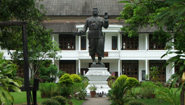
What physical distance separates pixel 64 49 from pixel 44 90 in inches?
779

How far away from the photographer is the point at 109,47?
33562 millimetres

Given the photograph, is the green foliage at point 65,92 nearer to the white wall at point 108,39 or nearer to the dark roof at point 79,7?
the white wall at point 108,39

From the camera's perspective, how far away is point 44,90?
47.1 feet

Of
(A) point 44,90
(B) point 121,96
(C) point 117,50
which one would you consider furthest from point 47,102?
(C) point 117,50

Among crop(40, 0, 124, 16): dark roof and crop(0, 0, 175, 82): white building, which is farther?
crop(40, 0, 124, 16): dark roof

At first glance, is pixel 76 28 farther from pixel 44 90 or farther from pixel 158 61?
pixel 44 90

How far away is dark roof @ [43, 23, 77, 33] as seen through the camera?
1256 inches

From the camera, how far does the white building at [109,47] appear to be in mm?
31719

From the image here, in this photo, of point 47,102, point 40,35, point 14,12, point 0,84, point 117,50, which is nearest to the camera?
point 0,84

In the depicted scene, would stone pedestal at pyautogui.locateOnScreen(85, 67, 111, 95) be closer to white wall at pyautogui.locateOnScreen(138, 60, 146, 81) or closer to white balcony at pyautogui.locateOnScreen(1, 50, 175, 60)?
white balcony at pyautogui.locateOnScreen(1, 50, 175, 60)

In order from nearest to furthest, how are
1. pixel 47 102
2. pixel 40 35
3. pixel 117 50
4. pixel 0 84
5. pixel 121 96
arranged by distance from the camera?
pixel 0 84 → pixel 47 102 → pixel 121 96 → pixel 40 35 → pixel 117 50

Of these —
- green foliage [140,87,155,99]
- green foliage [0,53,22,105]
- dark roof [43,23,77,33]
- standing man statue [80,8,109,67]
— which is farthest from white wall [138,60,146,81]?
green foliage [0,53,22,105]

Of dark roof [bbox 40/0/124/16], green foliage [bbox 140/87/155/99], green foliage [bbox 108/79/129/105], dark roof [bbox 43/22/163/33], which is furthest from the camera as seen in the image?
dark roof [bbox 40/0/124/16]

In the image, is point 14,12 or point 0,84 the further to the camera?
point 14,12
